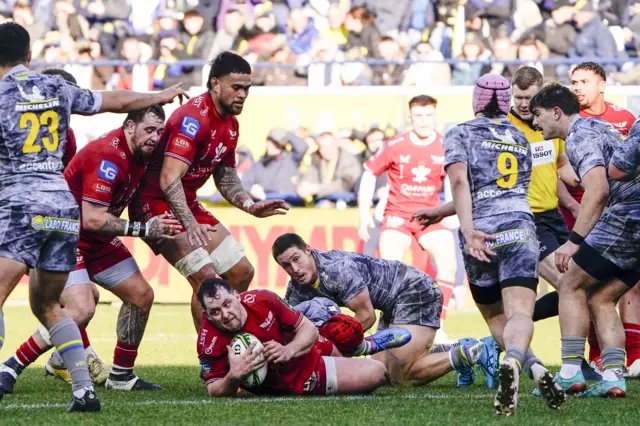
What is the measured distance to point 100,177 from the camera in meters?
8.16

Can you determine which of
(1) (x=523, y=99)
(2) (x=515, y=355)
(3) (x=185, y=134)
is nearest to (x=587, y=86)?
(1) (x=523, y=99)

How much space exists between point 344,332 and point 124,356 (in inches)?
Result: 69.0

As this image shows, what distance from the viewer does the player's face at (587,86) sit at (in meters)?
9.38

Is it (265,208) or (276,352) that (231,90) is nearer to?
(265,208)

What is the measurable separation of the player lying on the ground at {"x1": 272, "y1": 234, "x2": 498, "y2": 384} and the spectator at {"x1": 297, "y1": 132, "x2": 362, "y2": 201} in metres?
8.17

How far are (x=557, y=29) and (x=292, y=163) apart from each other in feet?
15.4

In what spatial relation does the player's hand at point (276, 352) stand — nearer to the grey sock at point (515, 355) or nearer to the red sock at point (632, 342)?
the grey sock at point (515, 355)

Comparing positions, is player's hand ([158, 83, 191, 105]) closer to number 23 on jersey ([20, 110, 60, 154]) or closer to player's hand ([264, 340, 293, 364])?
number 23 on jersey ([20, 110, 60, 154])

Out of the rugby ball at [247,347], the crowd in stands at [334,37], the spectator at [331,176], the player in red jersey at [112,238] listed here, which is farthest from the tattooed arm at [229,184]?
the crowd in stands at [334,37]

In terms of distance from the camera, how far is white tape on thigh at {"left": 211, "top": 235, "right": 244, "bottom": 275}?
884cm

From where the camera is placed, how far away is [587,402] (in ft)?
23.6

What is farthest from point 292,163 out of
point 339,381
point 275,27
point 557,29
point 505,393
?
point 505,393

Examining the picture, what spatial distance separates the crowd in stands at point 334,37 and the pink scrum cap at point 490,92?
979cm

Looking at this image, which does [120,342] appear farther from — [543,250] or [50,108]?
[543,250]
